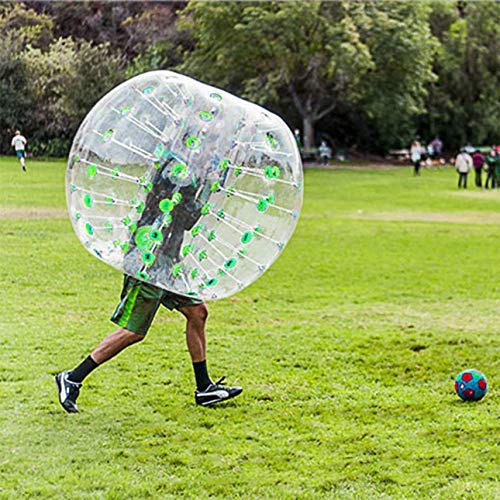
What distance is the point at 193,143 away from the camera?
17.7 ft

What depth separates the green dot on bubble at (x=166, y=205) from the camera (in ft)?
17.7

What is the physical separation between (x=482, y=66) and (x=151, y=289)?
147 feet

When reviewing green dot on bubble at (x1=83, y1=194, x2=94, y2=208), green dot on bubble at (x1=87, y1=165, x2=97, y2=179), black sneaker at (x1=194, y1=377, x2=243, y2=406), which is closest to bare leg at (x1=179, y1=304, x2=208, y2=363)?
black sneaker at (x1=194, y1=377, x2=243, y2=406)

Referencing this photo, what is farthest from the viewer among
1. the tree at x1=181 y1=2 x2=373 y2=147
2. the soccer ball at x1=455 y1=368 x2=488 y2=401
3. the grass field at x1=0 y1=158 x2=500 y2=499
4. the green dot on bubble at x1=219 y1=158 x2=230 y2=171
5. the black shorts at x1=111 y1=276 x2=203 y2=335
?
the tree at x1=181 y1=2 x2=373 y2=147

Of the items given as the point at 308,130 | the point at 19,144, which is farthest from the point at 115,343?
the point at 308,130

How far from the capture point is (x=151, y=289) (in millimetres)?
5613

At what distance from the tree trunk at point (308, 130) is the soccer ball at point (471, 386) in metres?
26.9

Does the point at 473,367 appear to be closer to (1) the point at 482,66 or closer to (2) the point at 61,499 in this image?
(2) the point at 61,499

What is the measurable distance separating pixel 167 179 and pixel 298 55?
3003cm

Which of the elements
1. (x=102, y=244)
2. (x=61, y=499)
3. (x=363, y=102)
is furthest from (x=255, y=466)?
(x=363, y=102)

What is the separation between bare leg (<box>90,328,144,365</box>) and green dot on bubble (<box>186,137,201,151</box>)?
1090 mm

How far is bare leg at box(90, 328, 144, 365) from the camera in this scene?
18.6 ft

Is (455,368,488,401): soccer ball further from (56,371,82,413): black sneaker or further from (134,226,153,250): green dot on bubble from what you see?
(56,371,82,413): black sneaker

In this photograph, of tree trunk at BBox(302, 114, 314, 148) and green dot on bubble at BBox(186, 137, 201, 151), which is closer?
green dot on bubble at BBox(186, 137, 201, 151)
